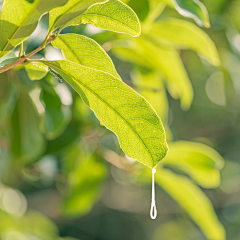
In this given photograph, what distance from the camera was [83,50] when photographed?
44cm

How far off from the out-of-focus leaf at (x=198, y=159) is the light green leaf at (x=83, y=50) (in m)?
0.62

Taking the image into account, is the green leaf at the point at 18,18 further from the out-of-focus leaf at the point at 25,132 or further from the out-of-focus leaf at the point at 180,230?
the out-of-focus leaf at the point at 180,230

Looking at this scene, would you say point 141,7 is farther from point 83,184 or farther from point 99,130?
point 83,184

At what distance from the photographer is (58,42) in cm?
43

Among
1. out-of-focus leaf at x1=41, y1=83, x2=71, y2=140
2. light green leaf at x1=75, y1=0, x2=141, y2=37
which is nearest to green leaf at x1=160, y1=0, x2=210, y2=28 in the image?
light green leaf at x1=75, y1=0, x2=141, y2=37

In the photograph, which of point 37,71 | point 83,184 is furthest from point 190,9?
point 83,184

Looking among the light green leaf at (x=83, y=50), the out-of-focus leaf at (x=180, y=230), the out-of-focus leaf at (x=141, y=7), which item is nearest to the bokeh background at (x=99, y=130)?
the out-of-focus leaf at (x=141, y=7)

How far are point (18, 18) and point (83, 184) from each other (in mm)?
912

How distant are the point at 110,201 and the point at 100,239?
63 centimetres

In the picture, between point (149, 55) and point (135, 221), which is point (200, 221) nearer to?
point (149, 55)

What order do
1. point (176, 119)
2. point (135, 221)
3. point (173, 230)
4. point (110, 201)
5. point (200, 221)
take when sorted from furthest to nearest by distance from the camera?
point (135, 221) < point (173, 230) < point (110, 201) < point (176, 119) < point (200, 221)

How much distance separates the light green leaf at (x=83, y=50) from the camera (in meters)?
0.43

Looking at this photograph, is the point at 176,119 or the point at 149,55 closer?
the point at 149,55

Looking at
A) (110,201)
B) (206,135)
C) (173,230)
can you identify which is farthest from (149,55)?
(173,230)
